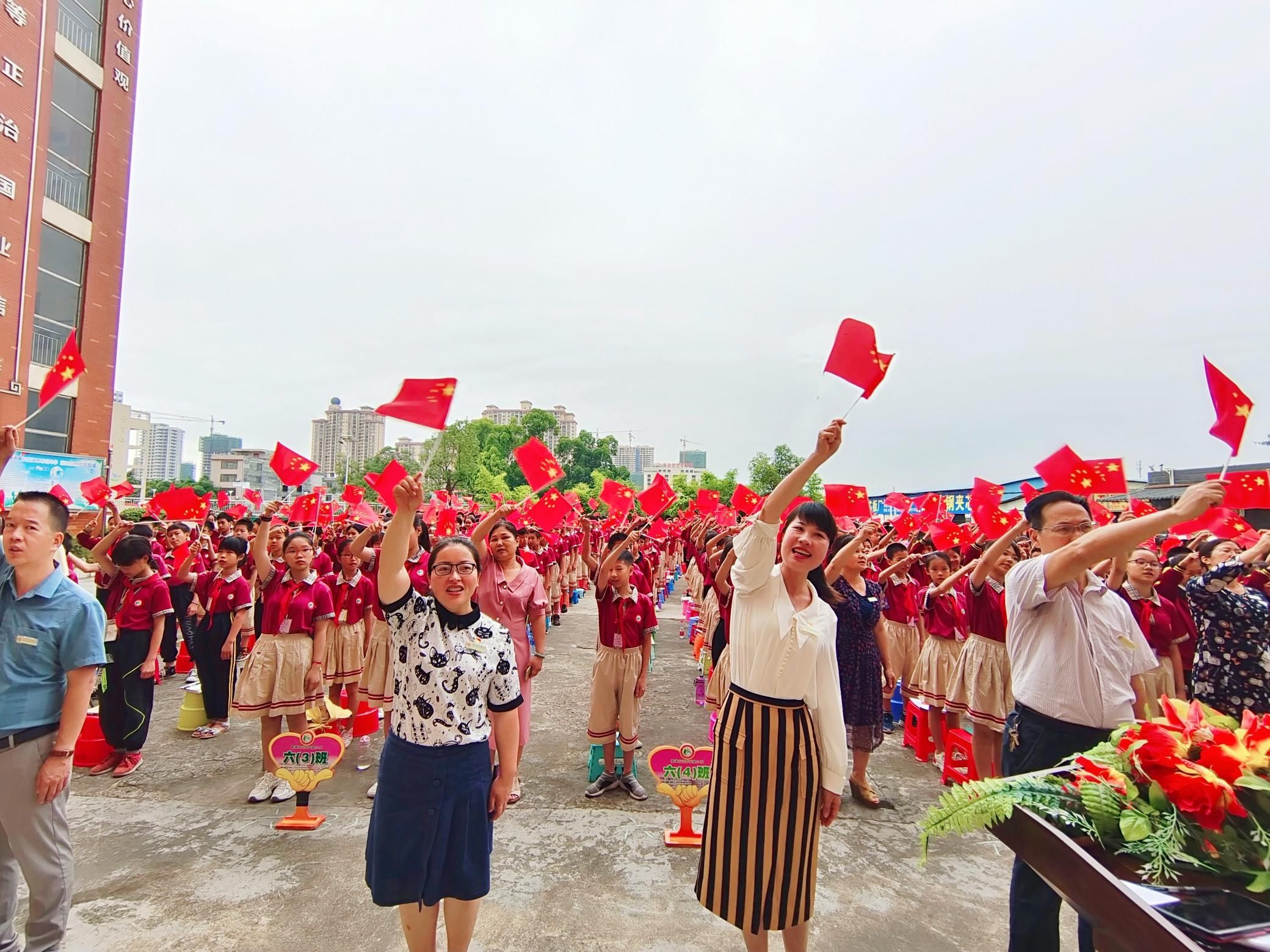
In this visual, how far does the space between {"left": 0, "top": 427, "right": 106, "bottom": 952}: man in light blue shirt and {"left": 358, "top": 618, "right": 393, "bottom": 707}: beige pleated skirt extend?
9.47ft

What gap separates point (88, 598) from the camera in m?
2.83

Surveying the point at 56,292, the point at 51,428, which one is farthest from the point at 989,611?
the point at 56,292

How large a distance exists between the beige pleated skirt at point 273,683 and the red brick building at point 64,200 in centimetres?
2073

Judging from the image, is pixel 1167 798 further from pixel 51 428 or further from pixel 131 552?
pixel 51 428

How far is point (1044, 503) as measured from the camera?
277 cm

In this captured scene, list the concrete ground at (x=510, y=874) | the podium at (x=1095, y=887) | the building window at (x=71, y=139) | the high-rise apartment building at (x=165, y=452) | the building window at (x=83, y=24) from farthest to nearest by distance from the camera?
1. the high-rise apartment building at (x=165, y=452)
2. the building window at (x=83, y=24)
3. the building window at (x=71, y=139)
4. the concrete ground at (x=510, y=874)
5. the podium at (x=1095, y=887)

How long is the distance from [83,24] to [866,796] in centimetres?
3318

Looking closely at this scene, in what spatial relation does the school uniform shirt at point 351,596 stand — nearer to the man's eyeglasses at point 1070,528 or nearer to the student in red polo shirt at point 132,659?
the student in red polo shirt at point 132,659

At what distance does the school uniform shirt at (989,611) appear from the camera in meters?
4.91

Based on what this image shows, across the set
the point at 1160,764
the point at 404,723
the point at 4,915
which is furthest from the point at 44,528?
the point at 1160,764

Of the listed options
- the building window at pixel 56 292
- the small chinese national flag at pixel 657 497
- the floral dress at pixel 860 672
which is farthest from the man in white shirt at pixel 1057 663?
the building window at pixel 56 292

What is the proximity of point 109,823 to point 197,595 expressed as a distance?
282cm

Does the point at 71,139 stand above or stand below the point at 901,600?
above

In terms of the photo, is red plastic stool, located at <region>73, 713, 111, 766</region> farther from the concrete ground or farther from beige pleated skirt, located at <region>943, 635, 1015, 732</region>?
beige pleated skirt, located at <region>943, 635, 1015, 732</region>
